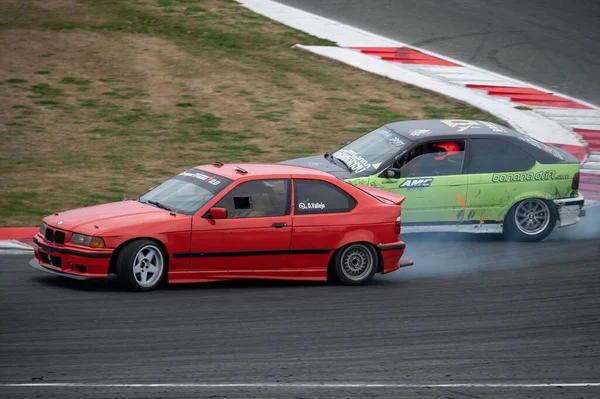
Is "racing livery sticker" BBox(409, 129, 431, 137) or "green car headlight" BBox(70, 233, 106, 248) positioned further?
"racing livery sticker" BBox(409, 129, 431, 137)

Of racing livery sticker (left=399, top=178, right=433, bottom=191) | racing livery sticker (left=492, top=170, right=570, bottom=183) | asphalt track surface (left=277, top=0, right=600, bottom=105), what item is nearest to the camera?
racing livery sticker (left=399, top=178, right=433, bottom=191)

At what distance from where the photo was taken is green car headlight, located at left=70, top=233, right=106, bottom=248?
973cm

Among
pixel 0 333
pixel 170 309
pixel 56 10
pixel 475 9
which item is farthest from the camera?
pixel 475 9

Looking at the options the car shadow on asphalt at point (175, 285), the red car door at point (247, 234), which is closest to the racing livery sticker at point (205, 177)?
the red car door at point (247, 234)

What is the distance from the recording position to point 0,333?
826 centimetres

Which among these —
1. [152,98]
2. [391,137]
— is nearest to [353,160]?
[391,137]

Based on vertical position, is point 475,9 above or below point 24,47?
above

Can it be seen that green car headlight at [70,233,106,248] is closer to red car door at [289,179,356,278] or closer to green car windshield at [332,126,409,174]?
red car door at [289,179,356,278]

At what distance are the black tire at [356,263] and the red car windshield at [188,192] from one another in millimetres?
1504

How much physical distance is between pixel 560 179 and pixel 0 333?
821 centimetres

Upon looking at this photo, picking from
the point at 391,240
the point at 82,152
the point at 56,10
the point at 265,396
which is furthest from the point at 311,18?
the point at 265,396

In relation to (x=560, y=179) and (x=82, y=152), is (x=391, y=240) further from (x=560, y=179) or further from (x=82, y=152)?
(x=82, y=152)

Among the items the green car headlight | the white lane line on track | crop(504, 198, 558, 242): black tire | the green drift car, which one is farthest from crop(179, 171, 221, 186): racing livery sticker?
crop(504, 198, 558, 242): black tire

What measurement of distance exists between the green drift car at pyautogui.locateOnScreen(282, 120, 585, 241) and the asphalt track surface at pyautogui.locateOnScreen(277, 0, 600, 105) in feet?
29.7
